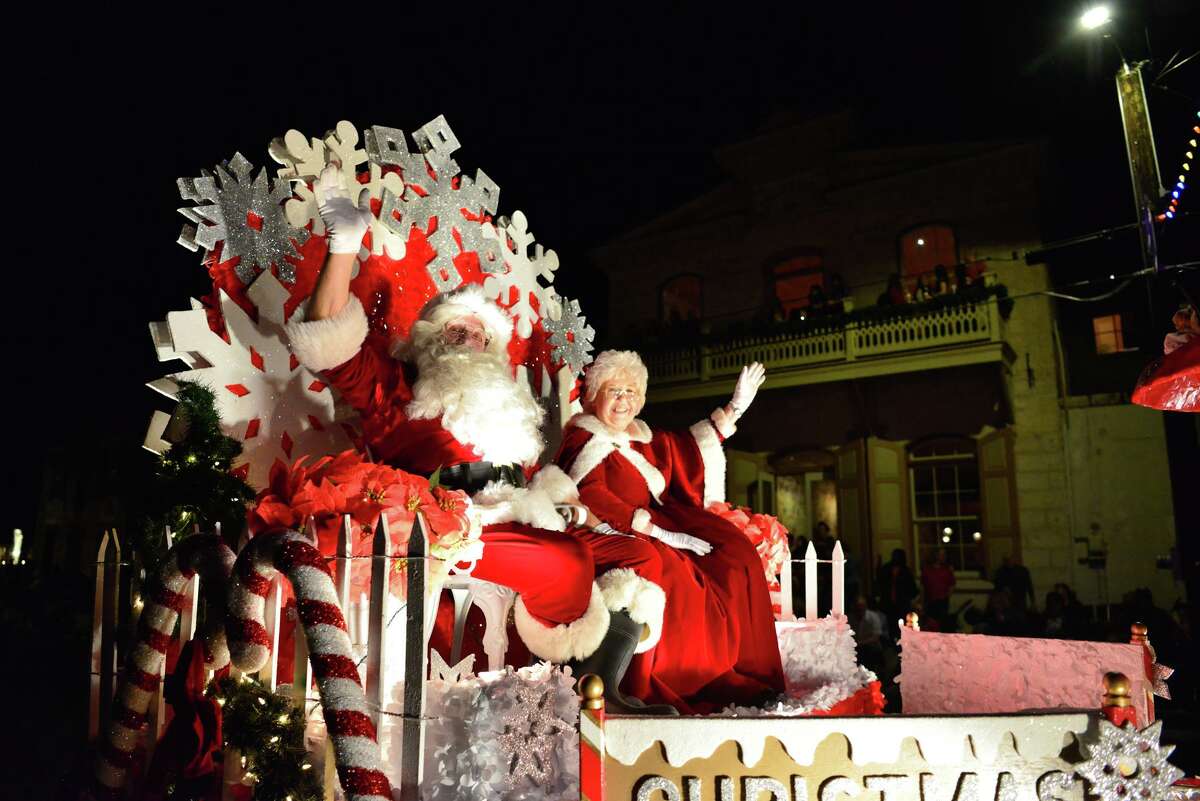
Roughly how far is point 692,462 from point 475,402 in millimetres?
1373

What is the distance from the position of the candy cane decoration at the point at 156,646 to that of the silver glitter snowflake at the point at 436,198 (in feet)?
6.01

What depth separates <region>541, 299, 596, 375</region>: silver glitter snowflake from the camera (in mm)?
4961

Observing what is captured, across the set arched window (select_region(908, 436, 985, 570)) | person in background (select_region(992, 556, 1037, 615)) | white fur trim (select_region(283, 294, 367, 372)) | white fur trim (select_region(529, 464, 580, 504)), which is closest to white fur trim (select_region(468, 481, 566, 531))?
white fur trim (select_region(529, 464, 580, 504))

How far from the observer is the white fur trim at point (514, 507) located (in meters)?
3.29

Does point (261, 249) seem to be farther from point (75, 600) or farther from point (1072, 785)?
point (75, 600)

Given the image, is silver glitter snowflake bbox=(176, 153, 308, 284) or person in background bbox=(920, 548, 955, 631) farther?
person in background bbox=(920, 548, 955, 631)

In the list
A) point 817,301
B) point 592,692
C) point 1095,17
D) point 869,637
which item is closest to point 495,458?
point 592,692

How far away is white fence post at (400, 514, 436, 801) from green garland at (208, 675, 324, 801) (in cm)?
46

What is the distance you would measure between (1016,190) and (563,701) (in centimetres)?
1347

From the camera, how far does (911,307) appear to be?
13.4 metres

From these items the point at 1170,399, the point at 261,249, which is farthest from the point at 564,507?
the point at 1170,399

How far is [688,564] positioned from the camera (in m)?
3.68

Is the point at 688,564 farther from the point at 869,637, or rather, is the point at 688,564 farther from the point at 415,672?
the point at 869,637

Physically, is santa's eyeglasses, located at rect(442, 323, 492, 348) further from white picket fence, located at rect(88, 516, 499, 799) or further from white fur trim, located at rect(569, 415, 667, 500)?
white picket fence, located at rect(88, 516, 499, 799)
